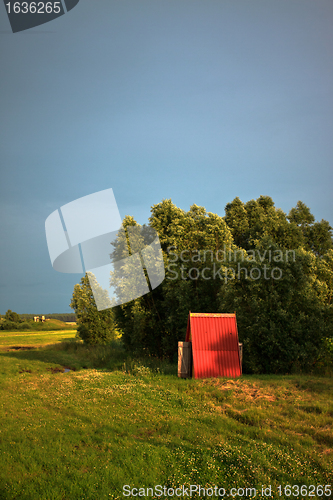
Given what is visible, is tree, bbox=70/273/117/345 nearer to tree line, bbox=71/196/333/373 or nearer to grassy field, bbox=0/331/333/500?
tree line, bbox=71/196/333/373

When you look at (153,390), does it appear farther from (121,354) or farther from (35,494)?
(121,354)

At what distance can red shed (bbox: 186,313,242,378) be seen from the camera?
16828 mm

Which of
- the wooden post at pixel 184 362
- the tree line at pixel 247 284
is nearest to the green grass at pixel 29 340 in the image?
the tree line at pixel 247 284

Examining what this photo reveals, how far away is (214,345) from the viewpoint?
57.2 feet

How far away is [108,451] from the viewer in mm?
7934

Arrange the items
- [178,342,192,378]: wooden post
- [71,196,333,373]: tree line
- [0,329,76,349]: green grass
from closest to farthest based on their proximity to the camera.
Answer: [178,342,192,378]: wooden post → [71,196,333,373]: tree line → [0,329,76,349]: green grass

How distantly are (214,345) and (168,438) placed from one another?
9.23 meters

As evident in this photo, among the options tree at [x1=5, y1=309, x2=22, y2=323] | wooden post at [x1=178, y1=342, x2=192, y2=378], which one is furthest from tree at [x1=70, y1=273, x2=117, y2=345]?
tree at [x1=5, y1=309, x2=22, y2=323]

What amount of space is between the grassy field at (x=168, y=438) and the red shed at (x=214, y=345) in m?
1.52

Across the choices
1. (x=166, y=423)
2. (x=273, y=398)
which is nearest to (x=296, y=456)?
(x=166, y=423)

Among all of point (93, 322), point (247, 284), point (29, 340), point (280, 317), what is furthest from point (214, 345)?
point (29, 340)

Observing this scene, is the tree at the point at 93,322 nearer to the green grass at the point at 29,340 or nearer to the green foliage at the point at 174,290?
the green grass at the point at 29,340

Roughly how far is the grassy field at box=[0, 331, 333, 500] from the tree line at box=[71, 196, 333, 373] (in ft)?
12.7

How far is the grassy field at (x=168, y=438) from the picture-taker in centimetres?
639
